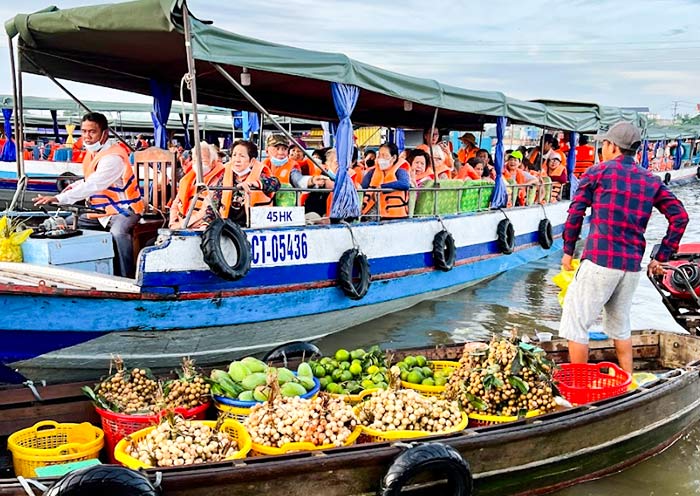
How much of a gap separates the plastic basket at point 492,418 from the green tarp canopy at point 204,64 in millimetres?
3269

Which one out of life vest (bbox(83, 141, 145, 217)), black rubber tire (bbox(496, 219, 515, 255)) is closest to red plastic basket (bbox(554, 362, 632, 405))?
life vest (bbox(83, 141, 145, 217))

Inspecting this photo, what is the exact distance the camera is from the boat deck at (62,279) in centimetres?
523

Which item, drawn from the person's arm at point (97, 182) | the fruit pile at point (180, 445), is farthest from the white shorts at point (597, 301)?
the person's arm at point (97, 182)

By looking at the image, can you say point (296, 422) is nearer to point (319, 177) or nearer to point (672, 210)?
point (672, 210)

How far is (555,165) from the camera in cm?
1292

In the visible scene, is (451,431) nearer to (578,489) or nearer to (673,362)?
(578,489)

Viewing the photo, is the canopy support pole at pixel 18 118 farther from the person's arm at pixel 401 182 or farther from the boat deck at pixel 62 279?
the person's arm at pixel 401 182

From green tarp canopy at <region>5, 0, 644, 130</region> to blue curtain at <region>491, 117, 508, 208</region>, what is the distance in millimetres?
202

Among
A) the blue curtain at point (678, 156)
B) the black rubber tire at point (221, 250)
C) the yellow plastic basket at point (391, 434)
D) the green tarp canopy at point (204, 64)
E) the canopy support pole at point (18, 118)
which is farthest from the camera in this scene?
the blue curtain at point (678, 156)

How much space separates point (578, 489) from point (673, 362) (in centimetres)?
209

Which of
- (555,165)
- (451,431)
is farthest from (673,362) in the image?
(555,165)

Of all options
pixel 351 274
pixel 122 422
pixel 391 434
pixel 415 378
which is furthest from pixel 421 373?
pixel 351 274

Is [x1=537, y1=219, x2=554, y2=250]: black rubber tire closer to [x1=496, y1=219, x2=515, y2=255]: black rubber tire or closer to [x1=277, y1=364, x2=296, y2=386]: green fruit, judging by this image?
[x1=496, y1=219, x2=515, y2=255]: black rubber tire

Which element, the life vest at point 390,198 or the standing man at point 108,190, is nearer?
the standing man at point 108,190
